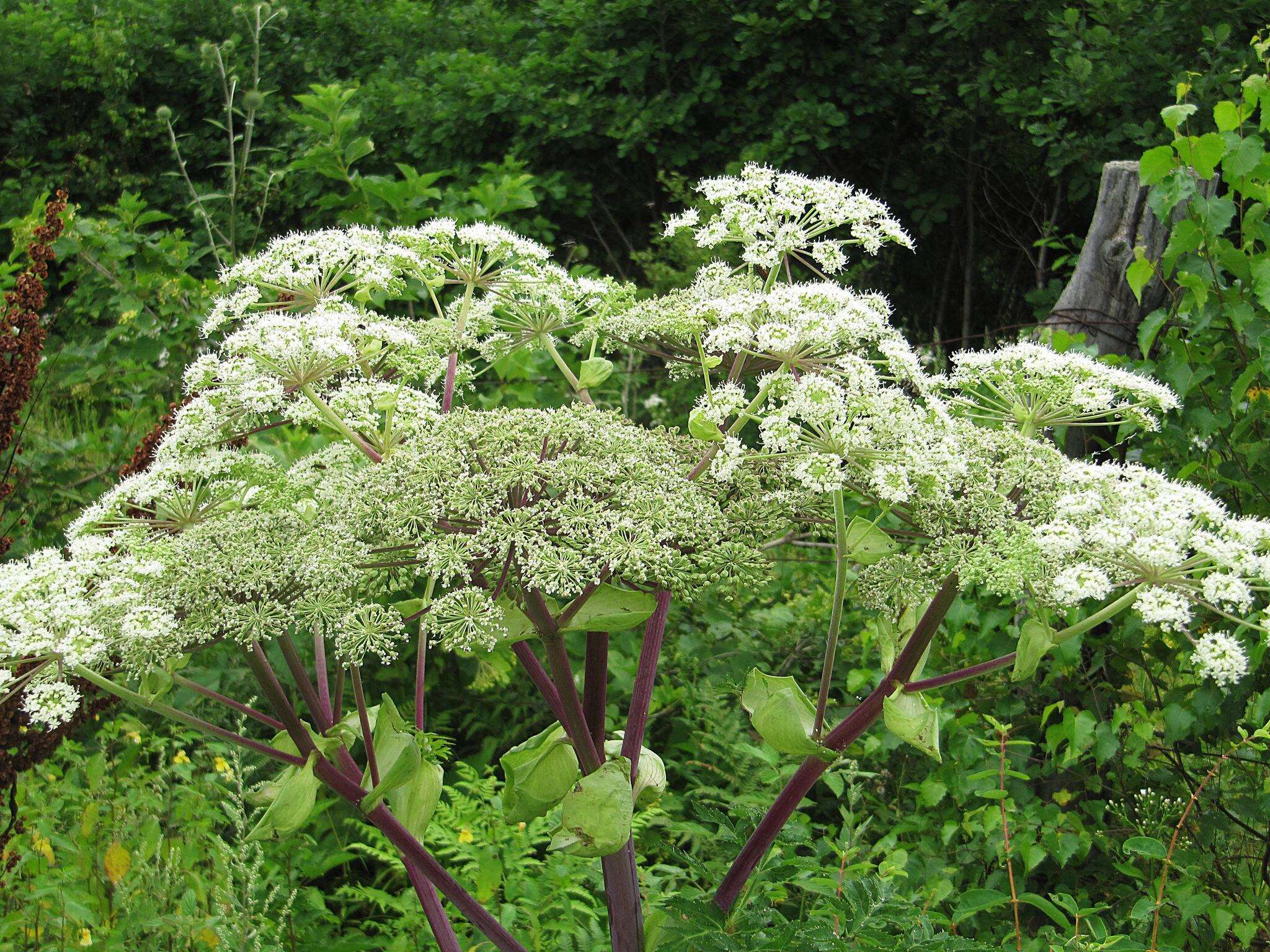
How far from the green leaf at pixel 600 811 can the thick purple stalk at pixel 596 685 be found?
13cm

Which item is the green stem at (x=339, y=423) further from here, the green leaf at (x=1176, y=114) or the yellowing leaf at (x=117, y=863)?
the green leaf at (x=1176, y=114)

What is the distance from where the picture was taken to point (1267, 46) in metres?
3.05

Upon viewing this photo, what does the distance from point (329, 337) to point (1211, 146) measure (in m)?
2.45

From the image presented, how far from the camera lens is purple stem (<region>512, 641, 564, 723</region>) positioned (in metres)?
1.70

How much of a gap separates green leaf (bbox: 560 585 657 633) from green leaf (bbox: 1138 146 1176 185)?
87.7 inches

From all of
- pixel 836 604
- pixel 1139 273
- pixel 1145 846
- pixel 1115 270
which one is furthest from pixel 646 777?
pixel 1115 270

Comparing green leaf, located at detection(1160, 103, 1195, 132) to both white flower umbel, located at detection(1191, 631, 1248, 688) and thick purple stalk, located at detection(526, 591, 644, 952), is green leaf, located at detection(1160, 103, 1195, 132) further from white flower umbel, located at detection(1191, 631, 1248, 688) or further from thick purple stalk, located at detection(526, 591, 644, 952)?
thick purple stalk, located at detection(526, 591, 644, 952)

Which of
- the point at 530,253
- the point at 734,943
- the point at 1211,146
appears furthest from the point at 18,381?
the point at 1211,146

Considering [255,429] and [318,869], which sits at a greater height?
[255,429]

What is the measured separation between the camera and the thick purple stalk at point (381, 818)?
1.71 m

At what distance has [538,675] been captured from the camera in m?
1.79

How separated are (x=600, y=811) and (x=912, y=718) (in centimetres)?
49

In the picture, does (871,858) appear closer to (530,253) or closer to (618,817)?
(618,817)

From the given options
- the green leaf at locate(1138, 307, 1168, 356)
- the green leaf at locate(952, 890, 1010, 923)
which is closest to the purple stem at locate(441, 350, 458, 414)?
the green leaf at locate(952, 890, 1010, 923)
